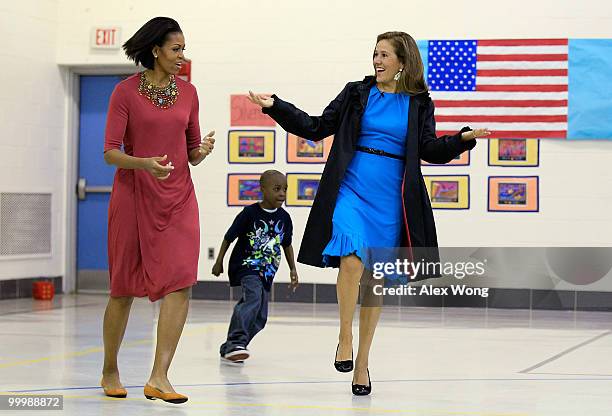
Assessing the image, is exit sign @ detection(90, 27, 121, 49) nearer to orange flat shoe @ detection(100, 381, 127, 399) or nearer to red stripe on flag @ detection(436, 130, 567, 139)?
red stripe on flag @ detection(436, 130, 567, 139)

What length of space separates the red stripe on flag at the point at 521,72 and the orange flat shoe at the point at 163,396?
7.38m

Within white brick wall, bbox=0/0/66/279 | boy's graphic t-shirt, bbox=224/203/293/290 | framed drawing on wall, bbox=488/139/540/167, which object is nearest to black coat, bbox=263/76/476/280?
boy's graphic t-shirt, bbox=224/203/293/290

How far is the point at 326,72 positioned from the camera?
12125 mm

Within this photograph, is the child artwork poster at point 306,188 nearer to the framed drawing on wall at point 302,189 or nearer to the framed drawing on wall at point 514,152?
the framed drawing on wall at point 302,189

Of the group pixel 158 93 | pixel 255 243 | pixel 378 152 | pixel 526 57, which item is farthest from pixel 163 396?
pixel 526 57

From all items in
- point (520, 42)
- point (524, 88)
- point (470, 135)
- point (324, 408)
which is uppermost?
point (520, 42)

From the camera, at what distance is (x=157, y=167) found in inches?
202

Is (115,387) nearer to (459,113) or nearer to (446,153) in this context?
(446,153)

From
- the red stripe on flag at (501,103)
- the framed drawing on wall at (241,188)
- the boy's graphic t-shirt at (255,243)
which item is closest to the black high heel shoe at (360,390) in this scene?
the boy's graphic t-shirt at (255,243)

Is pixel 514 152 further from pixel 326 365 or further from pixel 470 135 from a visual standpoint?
pixel 470 135

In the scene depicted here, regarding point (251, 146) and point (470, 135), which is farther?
point (251, 146)

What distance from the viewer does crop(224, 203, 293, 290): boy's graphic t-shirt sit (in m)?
7.49

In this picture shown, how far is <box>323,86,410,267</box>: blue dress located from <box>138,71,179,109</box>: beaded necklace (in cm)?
93

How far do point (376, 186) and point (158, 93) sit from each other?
44.9 inches
